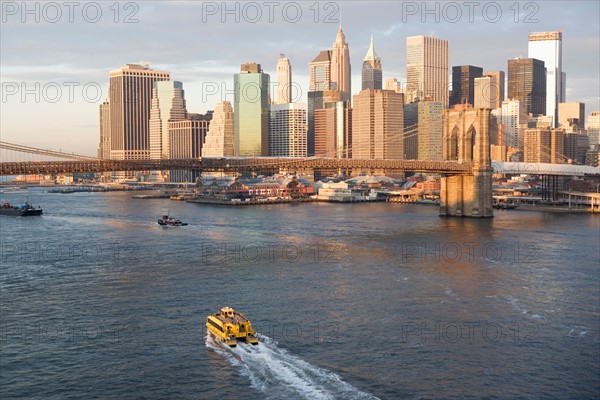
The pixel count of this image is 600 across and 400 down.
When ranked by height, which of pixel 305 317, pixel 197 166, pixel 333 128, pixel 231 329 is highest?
pixel 333 128

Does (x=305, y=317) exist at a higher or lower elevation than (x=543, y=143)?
lower

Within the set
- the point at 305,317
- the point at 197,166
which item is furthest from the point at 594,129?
the point at 305,317

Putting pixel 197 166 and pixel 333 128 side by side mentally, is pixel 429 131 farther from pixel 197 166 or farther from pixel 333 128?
pixel 197 166

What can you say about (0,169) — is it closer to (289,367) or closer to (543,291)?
(289,367)

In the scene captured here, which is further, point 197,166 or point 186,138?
point 186,138

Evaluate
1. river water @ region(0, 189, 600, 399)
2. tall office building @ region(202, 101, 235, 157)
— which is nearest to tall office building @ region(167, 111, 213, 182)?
tall office building @ region(202, 101, 235, 157)

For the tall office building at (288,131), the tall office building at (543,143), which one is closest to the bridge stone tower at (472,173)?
the tall office building at (543,143)

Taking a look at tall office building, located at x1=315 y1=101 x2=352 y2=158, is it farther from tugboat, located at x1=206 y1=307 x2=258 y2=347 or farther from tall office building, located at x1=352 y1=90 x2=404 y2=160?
tugboat, located at x1=206 y1=307 x2=258 y2=347

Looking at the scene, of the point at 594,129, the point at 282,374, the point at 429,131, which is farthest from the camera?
the point at 594,129
